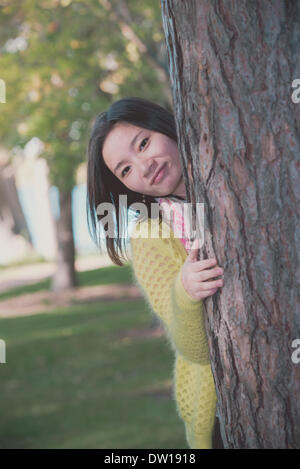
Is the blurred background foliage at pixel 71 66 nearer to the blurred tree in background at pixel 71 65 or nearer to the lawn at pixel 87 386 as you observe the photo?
the blurred tree in background at pixel 71 65

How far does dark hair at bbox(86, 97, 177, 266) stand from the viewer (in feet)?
8.27

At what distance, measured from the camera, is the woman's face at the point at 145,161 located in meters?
2.40

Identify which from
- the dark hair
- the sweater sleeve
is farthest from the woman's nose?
the sweater sleeve

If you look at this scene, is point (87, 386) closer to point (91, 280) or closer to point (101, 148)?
point (101, 148)

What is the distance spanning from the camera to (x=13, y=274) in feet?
74.8

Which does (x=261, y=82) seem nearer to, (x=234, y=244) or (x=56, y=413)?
(x=234, y=244)

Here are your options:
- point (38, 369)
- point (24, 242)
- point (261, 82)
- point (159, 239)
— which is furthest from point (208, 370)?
point (24, 242)

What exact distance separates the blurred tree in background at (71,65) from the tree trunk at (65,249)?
23.5ft

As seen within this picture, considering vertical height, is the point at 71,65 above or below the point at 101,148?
above

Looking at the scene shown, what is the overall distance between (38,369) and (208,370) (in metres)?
7.70

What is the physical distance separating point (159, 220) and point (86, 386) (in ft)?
20.7

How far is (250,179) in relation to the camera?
5.96 feet

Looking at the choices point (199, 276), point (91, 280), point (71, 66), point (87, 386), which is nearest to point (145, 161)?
point (199, 276)

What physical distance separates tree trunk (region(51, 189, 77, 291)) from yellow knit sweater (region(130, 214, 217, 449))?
15083 mm
